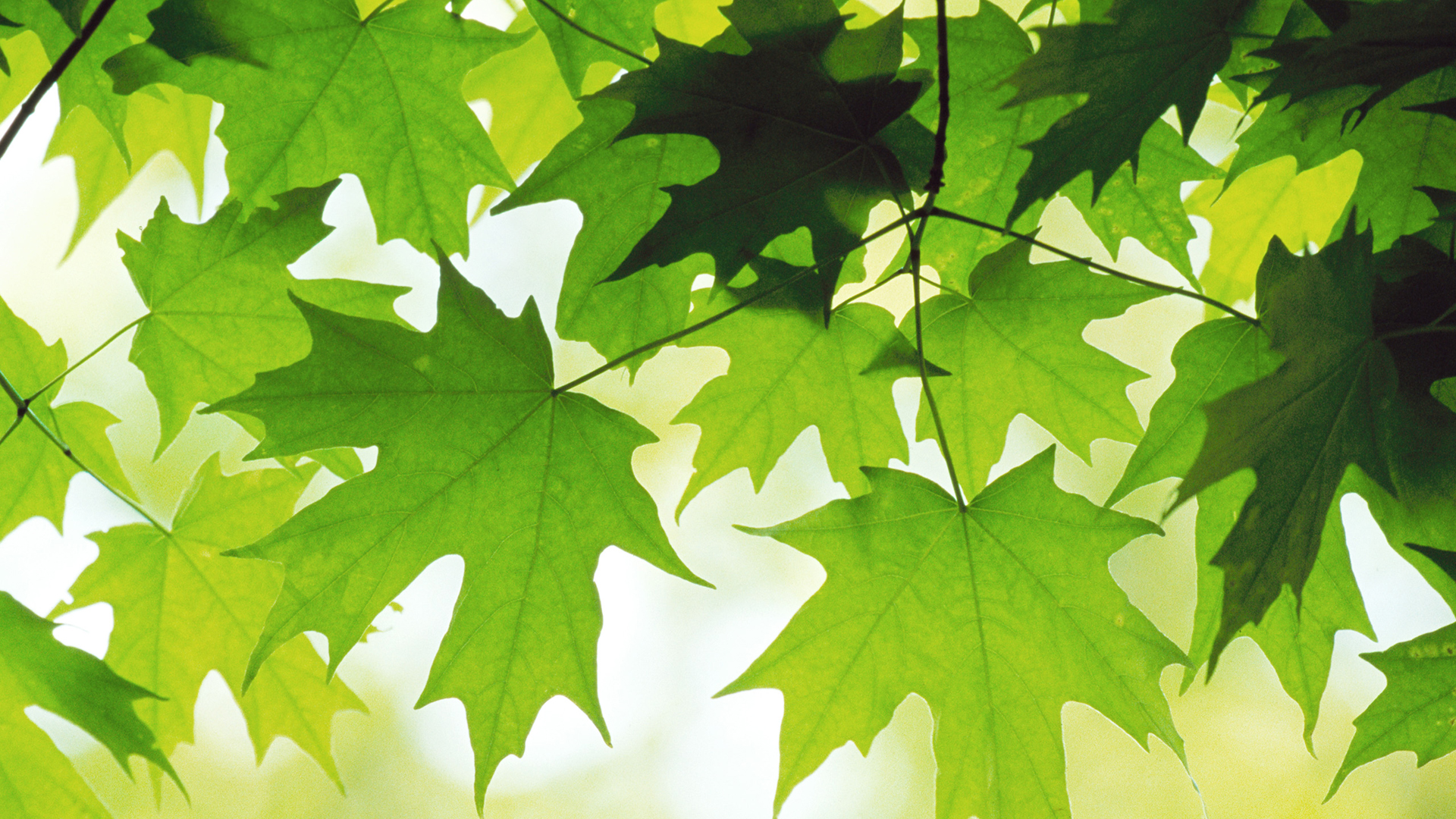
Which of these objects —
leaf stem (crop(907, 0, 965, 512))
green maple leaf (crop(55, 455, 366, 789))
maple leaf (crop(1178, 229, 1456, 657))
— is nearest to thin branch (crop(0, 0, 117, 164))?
green maple leaf (crop(55, 455, 366, 789))

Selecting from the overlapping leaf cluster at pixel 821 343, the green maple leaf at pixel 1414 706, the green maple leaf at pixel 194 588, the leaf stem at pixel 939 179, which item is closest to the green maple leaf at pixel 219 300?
the overlapping leaf cluster at pixel 821 343

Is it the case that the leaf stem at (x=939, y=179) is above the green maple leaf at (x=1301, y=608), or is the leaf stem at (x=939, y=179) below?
above

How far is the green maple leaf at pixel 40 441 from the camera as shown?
867mm

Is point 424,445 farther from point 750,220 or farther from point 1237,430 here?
point 1237,430

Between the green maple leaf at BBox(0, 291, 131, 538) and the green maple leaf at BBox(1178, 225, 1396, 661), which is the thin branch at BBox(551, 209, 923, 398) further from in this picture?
the green maple leaf at BBox(0, 291, 131, 538)

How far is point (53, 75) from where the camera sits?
57 centimetres

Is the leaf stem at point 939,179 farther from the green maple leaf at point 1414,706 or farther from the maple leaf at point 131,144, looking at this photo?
the maple leaf at point 131,144

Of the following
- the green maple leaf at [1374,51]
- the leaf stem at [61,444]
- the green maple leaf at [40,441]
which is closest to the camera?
the green maple leaf at [1374,51]

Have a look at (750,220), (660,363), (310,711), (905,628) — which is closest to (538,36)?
(750,220)

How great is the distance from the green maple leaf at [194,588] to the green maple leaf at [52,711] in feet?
0.56

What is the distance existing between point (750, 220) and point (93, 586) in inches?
31.4

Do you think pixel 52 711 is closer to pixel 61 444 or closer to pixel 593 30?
pixel 61 444

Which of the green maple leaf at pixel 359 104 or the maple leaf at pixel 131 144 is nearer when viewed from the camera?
the green maple leaf at pixel 359 104

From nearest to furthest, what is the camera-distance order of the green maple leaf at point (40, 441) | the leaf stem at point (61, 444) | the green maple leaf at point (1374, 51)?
the green maple leaf at point (1374, 51) < the leaf stem at point (61, 444) < the green maple leaf at point (40, 441)
